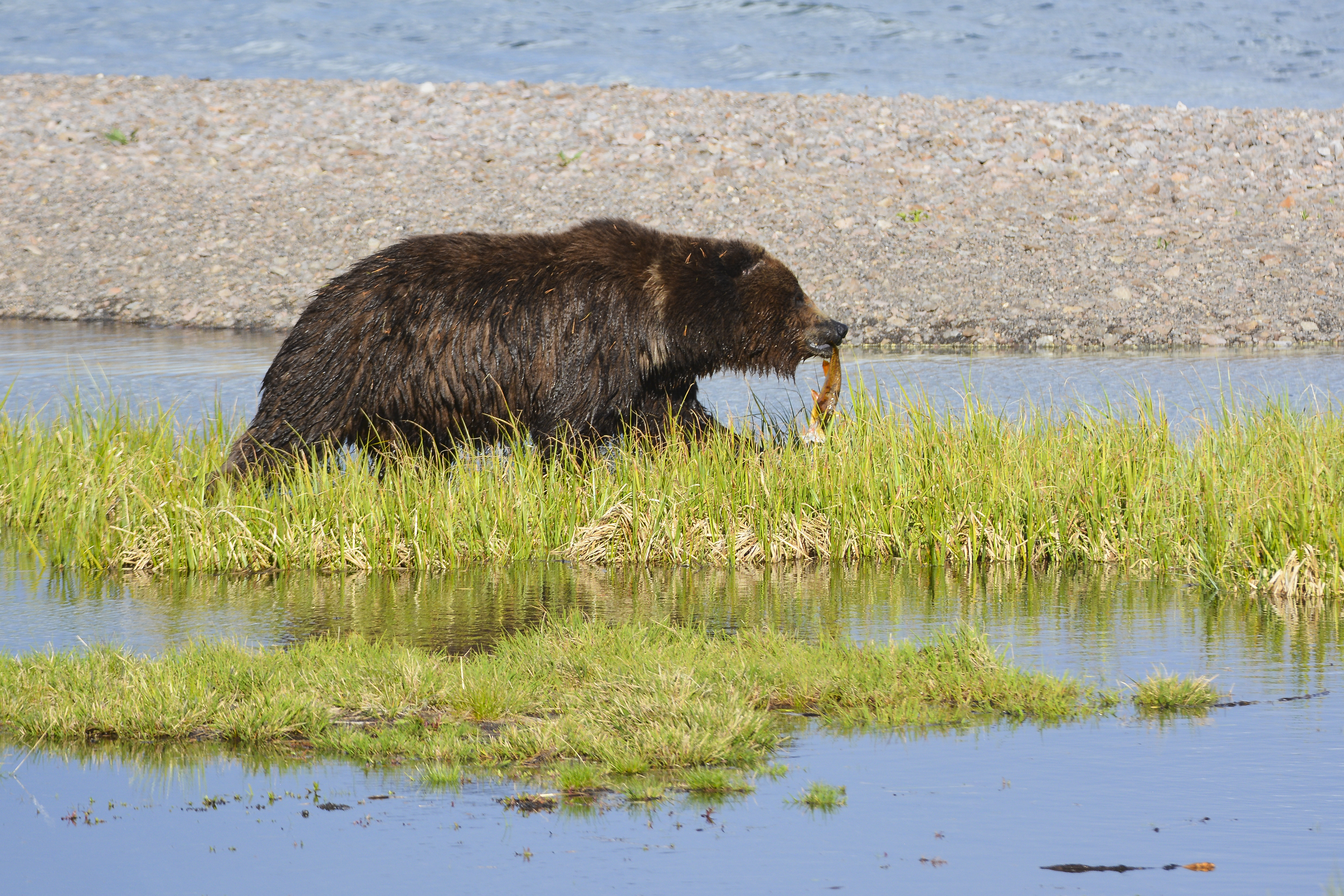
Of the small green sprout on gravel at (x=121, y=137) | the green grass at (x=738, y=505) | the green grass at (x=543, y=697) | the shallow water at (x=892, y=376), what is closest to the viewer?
the green grass at (x=543, y=697)

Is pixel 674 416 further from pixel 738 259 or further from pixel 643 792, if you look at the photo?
pixel 643 792

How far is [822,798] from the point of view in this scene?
4.44m

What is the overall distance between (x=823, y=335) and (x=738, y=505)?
187cm

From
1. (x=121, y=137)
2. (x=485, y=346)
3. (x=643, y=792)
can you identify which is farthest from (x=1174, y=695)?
(x=121, y=137)

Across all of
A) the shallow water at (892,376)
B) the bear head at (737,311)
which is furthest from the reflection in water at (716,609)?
the shallow water at (892,376)

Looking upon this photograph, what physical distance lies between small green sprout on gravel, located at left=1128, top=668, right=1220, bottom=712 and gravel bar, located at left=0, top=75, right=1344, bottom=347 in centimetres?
1395

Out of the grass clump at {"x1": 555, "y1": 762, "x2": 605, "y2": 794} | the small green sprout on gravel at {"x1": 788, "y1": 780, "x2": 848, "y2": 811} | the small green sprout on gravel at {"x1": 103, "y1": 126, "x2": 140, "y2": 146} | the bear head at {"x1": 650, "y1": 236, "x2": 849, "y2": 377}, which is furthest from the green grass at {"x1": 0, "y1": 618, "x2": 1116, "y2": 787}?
the small green sprout on gravel at {"x1": 103, "y1": 126, "x2": 140, "y2": 146}

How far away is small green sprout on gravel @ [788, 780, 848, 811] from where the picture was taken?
443cm

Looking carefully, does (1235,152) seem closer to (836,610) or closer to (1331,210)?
(1331,210)

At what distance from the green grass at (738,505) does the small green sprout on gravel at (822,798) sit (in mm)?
4256

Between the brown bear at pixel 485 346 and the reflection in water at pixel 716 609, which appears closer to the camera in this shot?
the reflection in water at pixel 716 609

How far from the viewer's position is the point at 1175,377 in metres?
15.7

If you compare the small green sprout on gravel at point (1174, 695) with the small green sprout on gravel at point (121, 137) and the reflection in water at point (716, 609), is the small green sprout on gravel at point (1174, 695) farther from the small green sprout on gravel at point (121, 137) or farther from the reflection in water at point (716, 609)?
the small green sprout on gravel at point (121, 137)

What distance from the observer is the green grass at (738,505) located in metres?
8.57
